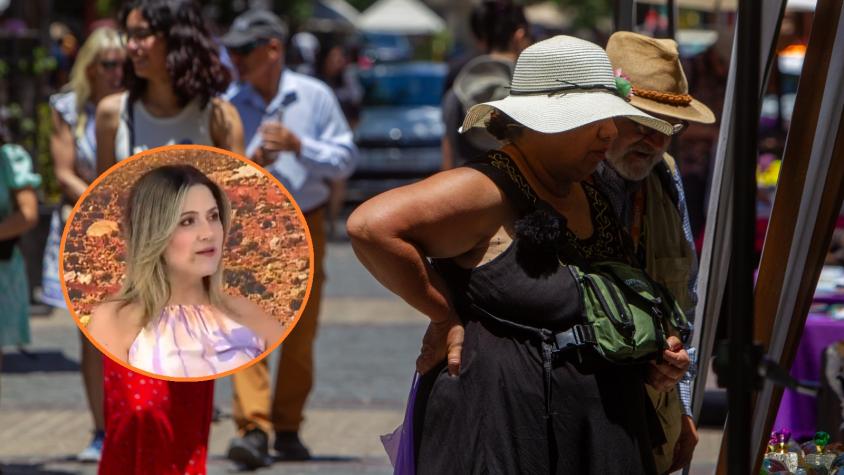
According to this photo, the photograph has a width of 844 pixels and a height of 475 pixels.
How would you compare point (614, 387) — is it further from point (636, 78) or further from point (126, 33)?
point (126, 33)

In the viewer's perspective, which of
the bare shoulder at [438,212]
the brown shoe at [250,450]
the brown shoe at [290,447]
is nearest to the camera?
the bare shoulder at [438,212]

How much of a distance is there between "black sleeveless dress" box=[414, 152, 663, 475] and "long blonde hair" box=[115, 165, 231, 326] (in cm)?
84

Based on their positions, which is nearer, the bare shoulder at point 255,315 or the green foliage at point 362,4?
the bare shoulder at point 255,315

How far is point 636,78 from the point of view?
403 centimetres

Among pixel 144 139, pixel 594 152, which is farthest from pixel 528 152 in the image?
pixel 144 139

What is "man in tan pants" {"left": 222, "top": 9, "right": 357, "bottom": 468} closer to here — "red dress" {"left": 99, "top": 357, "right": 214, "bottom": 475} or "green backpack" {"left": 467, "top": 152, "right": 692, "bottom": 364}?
"red dress" {"left": 99, "top": 357, "right": 214, "bottom": 475}

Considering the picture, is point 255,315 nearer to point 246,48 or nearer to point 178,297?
point 178,297

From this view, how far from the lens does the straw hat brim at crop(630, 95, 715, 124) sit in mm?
3949

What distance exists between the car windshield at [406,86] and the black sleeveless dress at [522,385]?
18.3 metres

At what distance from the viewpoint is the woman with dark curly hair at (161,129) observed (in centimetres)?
479

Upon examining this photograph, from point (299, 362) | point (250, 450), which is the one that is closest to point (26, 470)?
point (250, 450)

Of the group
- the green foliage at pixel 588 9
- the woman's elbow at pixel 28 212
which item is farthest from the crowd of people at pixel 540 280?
the green foliage at pixel 588 9

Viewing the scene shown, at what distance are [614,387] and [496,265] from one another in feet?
1.29

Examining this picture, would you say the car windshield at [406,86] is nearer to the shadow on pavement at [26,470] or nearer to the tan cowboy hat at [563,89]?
the shadow on pavement at [26,470]
